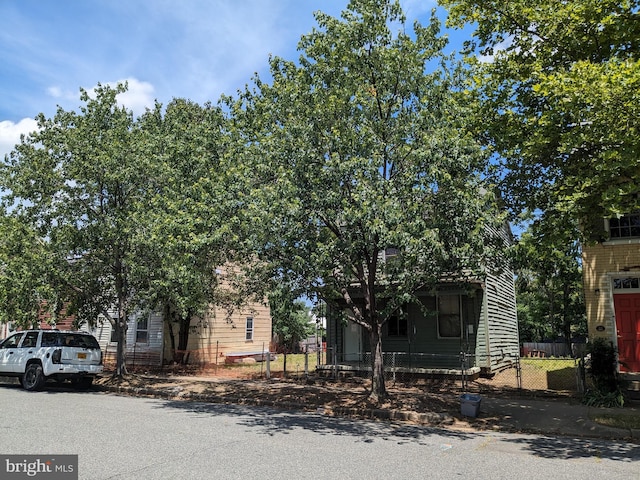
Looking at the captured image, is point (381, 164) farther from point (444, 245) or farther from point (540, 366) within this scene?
point (540, 366)

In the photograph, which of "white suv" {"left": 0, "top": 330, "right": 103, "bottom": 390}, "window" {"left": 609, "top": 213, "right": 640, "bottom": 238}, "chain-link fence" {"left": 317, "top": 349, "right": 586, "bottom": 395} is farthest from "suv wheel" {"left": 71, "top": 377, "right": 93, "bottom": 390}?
"window" {"left": 609, "top": 213, "right": 640, "bottom": 238}

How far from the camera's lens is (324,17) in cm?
1137

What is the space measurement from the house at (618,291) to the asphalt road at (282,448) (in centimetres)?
545

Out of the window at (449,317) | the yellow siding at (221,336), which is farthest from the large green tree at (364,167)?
the yellow siding at (221,336)

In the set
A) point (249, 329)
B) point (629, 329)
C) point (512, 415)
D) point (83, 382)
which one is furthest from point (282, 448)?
point (249, 329)

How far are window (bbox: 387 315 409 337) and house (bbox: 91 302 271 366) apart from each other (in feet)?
22.1

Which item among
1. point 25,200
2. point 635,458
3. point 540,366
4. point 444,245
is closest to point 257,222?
point 444,245

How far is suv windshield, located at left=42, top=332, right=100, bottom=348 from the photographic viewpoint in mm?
14869

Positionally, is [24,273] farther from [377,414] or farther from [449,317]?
[449,317]

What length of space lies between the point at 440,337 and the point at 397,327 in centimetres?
165

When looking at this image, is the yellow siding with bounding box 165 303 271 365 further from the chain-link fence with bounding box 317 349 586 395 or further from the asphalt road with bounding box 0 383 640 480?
the asphalt road with bounding box 0 383 640 480

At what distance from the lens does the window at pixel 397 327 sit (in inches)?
716

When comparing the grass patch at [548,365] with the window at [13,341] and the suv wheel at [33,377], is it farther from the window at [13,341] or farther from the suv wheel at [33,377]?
the window at [13,341]

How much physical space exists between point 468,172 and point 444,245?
5.68ft
